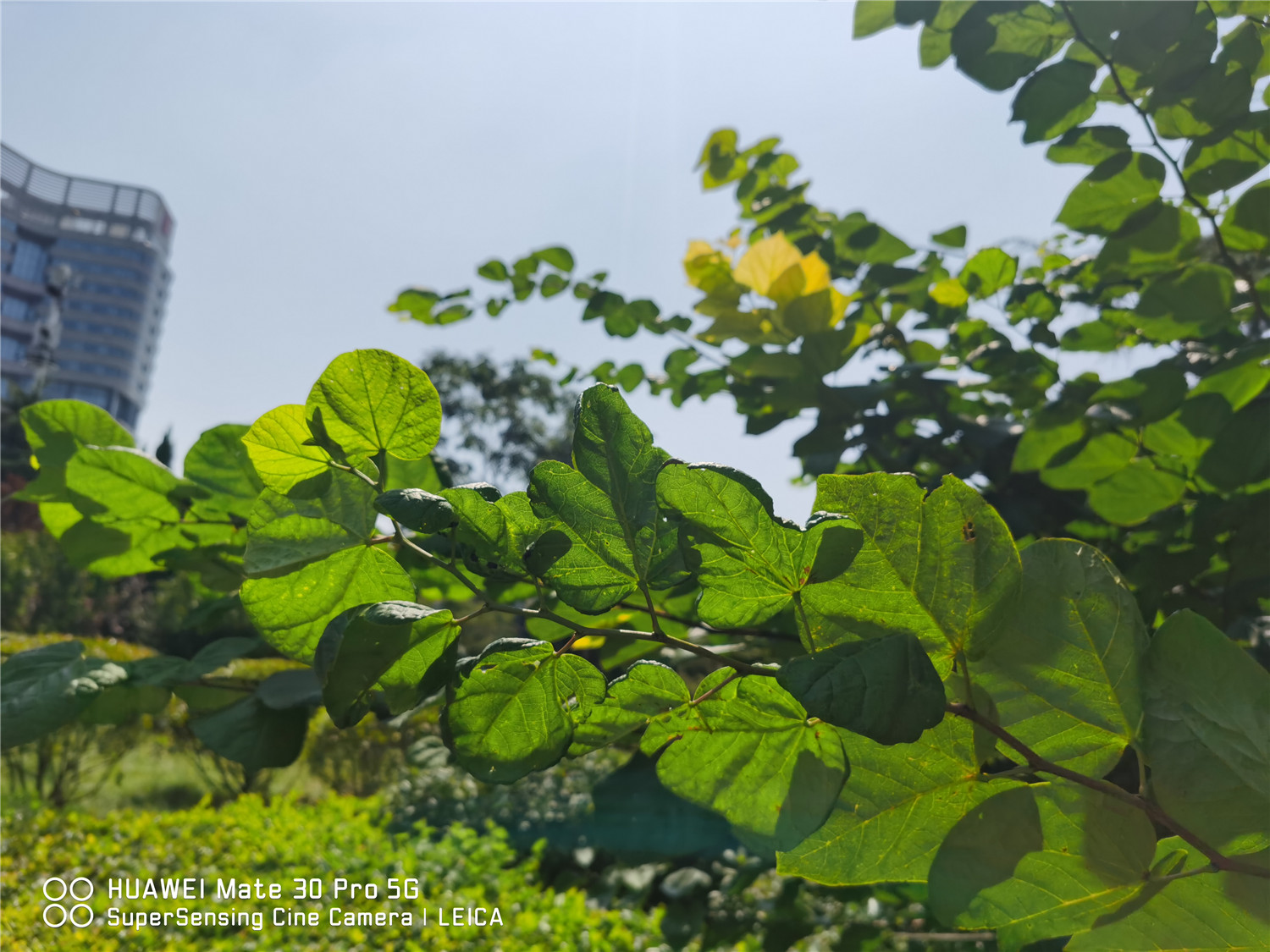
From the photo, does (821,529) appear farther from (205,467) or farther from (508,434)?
(508,434)

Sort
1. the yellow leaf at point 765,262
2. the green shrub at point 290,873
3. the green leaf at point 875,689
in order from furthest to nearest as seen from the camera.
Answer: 1. the green shrub at point 290,873
2. the yellow leaf at point 765,262
3. the green leaf at point 875,689

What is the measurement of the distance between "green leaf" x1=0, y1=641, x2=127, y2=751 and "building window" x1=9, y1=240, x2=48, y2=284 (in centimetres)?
4040

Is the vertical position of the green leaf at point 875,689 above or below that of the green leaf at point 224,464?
below

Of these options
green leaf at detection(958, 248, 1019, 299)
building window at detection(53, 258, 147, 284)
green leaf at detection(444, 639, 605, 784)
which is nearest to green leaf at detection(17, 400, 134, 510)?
green leaf at detection(444, 639, 605, 784)

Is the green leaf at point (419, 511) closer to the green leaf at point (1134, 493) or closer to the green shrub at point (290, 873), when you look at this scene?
the green leaf at point (1134, 493)

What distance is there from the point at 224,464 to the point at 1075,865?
18.1 inches

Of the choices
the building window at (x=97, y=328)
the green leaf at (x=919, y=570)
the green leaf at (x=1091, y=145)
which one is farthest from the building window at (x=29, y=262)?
the green leaf at (x=919, y=570)

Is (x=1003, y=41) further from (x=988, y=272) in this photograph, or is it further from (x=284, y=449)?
(x=284, y=449)

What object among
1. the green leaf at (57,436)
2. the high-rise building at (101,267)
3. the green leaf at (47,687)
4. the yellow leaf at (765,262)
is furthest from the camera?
the high-rise building at (101,267)

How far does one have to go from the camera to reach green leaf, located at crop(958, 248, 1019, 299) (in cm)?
111

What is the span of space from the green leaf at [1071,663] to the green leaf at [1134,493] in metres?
0.64

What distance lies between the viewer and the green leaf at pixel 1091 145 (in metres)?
0.68

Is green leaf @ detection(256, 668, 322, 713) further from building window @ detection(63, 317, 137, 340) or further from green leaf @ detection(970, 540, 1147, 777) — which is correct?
building window @ detection(63, 317, 137, 340)

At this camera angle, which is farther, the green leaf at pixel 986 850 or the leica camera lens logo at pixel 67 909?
the leica camera lens logo at pixel 67 909
